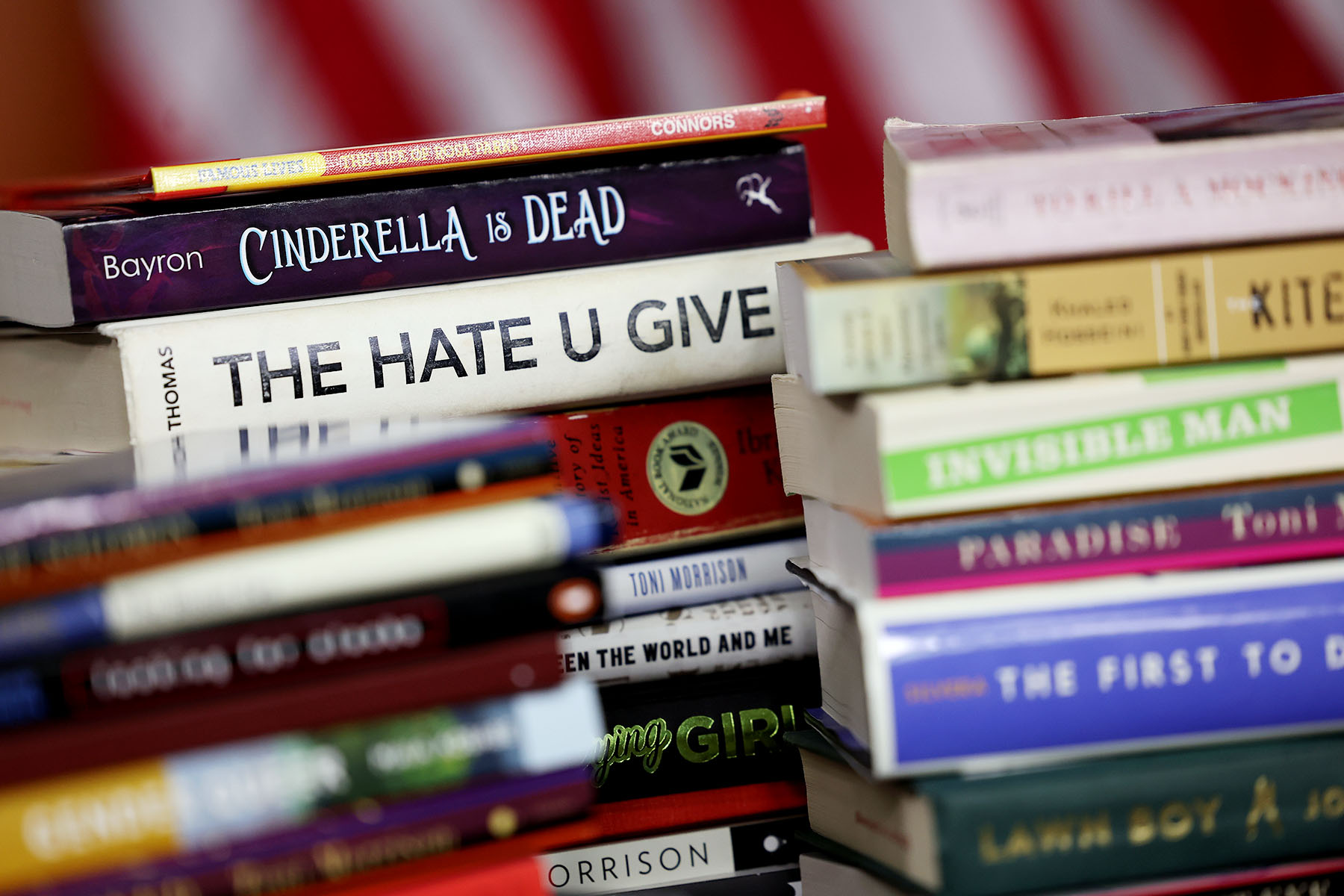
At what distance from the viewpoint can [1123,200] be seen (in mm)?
494

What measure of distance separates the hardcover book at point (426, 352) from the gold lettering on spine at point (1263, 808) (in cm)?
31

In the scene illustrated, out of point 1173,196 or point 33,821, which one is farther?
point 1173,196

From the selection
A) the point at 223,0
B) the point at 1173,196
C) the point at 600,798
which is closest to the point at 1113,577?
the point at 1173,196

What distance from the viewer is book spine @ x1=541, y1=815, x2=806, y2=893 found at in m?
0.60

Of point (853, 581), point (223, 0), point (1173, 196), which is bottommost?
point (853, 581)

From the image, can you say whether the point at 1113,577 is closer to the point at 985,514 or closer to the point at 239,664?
the point at 985,514

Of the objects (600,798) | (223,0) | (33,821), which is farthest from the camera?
(223,0)

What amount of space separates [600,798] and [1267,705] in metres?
0.30

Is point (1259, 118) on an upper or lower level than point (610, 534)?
upper

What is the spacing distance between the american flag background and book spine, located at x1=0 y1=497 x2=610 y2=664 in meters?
0.65

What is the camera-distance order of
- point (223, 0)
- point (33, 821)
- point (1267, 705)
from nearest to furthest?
point (33, 821), point (1267, 705), point (223, 0)

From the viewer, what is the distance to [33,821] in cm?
38

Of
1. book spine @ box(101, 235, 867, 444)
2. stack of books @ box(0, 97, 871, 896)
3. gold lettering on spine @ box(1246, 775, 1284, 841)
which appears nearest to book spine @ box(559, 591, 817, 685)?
stack of books @ box(0, 97, 871, 896)

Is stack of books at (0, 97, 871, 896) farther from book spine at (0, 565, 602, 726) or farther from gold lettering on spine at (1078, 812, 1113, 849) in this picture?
gold lettering on spine at (1078, 812, 1113, 849)
